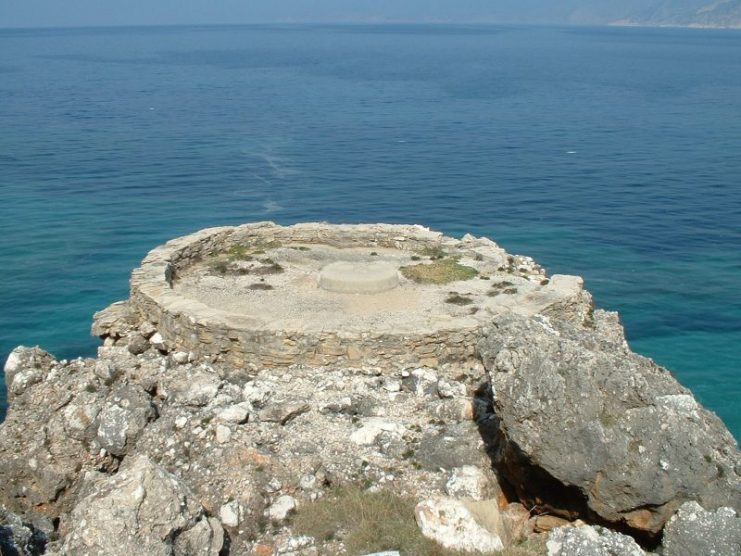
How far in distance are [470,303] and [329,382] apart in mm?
4433

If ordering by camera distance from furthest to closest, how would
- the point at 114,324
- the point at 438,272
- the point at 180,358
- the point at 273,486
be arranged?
the point at 438,272 → the point at 114,324 → the point at 180,358 → the point at 273,486

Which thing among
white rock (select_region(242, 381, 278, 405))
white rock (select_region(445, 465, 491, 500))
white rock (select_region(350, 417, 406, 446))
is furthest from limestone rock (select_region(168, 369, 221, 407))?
white rock (select_region(445, 465, 491, 500))

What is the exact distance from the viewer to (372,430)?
1477 centimetres

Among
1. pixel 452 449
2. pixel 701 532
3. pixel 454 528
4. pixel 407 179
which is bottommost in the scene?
pixel 407 179

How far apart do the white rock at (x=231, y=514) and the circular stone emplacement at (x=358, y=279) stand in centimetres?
758

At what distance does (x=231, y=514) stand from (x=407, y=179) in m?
37.7

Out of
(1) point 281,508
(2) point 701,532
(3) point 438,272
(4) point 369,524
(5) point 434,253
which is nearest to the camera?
(2) point 701,532

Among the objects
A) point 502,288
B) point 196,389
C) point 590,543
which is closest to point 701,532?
point 590,543

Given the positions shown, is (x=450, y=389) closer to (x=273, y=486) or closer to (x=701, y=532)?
(x=273, y=486)

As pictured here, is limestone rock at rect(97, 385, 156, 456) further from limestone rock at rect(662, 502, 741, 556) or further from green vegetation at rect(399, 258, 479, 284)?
limestone rock at rect(662, 502, 741, 556)

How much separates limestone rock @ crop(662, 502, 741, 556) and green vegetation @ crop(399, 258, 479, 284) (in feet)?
33.5

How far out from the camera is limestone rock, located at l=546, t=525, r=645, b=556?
10984 millimetres

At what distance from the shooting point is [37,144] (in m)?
57.4

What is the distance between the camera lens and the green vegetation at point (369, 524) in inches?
463
